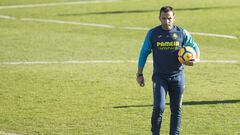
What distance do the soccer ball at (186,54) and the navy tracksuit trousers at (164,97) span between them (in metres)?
0.41

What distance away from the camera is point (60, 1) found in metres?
45.0

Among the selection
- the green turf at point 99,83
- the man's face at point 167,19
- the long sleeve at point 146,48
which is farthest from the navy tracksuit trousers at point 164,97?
the green turf at point 99,83

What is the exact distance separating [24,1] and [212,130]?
33000 mm

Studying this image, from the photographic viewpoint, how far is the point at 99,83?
717 inches

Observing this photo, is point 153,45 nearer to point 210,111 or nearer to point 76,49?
point 210,111

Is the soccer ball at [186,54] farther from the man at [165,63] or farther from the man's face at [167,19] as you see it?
the man's face at [167,19]

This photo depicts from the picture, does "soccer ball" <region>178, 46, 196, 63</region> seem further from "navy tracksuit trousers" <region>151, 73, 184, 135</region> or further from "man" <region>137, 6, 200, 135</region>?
"navy tracksuit trousers" <region>151, 73, 184, 135</region>

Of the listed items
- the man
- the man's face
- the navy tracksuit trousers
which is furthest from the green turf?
the man's face

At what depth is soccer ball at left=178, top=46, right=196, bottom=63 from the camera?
1153cm

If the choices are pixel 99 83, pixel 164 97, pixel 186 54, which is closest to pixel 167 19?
pixel 186 54

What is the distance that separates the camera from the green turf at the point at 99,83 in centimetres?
1379

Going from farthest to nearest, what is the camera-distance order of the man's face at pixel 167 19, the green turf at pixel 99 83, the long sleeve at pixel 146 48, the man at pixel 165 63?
the green turf at pixel 99 83
the long sleeve at pixel 146 48
the man at pixel 165 63
the man's face at pixel 167 19

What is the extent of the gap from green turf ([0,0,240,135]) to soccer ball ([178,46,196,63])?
188 centimetres

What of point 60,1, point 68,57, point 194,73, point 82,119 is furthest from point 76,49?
point 60,1
